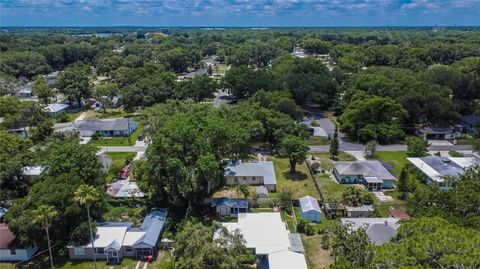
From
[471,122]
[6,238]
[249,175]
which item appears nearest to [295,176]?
[249,175]

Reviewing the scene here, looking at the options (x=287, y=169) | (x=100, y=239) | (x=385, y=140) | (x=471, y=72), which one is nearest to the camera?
(x=100, y=239)

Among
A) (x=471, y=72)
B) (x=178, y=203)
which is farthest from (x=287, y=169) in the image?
(x=471, y=72)

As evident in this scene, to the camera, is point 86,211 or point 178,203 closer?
point 86,211

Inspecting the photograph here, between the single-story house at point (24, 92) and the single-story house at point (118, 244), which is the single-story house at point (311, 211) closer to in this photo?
the single-story house at point (118, 244)

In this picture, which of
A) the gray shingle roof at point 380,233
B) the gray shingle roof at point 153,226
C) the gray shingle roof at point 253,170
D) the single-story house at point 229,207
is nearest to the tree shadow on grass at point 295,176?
the gray shingle roof at point 253,170

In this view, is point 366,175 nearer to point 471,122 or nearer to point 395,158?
point 395,158

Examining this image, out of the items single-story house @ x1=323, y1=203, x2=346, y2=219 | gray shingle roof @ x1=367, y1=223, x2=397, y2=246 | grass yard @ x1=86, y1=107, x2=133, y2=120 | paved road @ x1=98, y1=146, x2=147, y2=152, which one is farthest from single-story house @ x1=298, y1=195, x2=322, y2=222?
grass yard @ x1=86, y1=107, x2=133, y2=120

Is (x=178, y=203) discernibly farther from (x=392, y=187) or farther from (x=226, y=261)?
(x=392, y=187)
